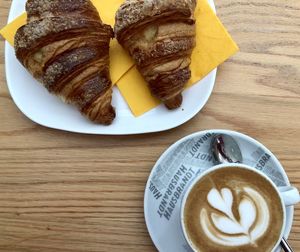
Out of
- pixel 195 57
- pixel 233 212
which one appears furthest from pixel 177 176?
pixel 195 57

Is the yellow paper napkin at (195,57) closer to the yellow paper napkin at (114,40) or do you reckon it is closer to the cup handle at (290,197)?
the yellow paper napkin at (114,40)

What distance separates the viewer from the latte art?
945mm

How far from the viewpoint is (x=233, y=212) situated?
95cm

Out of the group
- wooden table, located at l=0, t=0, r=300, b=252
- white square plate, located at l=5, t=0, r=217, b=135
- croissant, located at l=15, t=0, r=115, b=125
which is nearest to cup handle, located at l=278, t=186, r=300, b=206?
wooden table, located at l=0, t=0, r=300, b=252

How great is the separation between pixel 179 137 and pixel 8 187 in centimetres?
42

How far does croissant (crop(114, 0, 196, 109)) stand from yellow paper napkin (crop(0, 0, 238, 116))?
36 mm

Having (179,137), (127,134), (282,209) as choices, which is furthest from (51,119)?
(282,209)

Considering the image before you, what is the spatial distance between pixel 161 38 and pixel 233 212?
402mm

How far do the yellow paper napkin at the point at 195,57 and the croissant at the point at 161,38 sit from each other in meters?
0.04

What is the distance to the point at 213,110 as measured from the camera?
1.15 metres

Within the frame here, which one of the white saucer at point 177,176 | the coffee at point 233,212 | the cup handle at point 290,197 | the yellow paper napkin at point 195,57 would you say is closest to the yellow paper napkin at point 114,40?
the yellow paper napkin at point 195,57

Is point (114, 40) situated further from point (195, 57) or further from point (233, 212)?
point (233, 212)

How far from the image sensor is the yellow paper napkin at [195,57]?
112 cm

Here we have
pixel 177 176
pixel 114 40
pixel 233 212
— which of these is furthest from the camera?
pixel 114 40
